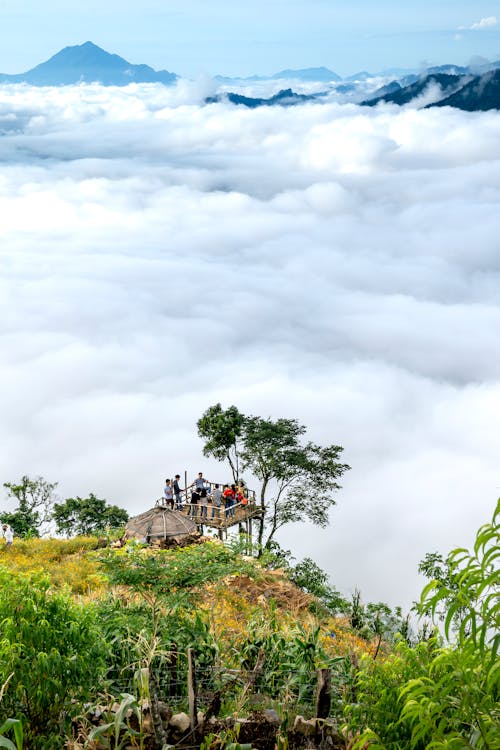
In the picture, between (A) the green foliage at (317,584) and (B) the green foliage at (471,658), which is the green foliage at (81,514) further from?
(B) the green foliage at (471,658)

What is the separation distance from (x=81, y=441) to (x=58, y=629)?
192197 millimetres

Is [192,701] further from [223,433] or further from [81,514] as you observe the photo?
[81,514]

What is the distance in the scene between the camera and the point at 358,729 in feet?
25.3

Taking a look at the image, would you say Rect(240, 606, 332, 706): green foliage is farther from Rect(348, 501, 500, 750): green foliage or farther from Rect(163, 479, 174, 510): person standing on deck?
Rect(163, 479, 174, 510): person standing on deck

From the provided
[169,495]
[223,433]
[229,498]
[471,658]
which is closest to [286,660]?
[471,658]

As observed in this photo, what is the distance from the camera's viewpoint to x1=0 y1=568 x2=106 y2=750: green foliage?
7.16 meters

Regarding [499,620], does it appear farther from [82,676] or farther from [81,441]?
[81,441]

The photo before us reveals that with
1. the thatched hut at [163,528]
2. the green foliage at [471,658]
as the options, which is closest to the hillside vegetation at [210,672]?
the green foliage at [471,658]

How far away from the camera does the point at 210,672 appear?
34.2 feet

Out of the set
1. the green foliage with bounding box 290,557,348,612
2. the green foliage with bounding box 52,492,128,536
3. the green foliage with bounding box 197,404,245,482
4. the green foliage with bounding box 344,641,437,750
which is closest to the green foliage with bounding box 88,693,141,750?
the green foliage with bounding box 344,641,437,750

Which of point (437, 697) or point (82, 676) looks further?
point (82, 676)

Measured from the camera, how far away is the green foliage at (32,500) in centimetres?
3781

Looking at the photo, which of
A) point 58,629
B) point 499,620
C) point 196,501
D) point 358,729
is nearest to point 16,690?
A: point 58,629

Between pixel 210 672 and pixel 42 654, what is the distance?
3.89 m
